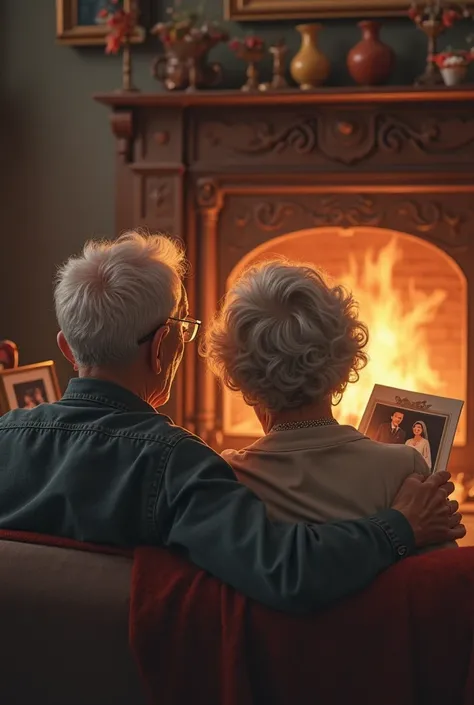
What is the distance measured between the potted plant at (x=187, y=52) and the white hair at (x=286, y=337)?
241cm

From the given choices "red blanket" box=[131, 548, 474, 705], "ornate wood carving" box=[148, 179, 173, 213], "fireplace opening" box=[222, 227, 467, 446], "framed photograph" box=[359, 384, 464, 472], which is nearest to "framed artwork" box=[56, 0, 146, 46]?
"ornate wood carving" box=[148, 179, 173, 213]

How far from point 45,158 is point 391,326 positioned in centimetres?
153

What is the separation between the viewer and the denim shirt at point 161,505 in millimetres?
1300

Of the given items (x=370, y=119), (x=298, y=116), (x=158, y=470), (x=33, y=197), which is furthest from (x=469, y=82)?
(x=158, y=470)

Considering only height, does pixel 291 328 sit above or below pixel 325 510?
above

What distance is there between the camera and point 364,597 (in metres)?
1.30

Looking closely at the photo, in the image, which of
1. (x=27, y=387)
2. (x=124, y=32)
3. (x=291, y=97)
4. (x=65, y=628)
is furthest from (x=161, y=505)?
(x=124, y=32)

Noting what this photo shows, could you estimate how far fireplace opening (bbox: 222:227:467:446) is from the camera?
13.1 feet

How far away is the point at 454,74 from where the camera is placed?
11.9ft

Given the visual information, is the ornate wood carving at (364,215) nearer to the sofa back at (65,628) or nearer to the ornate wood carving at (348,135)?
the ornate wood carving at (348,135)

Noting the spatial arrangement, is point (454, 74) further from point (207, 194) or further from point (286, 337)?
point (286, 337)

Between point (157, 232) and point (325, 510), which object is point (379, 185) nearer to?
point (157, 232)

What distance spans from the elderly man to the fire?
7.85 feet

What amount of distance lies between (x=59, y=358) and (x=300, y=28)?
1.58 m
